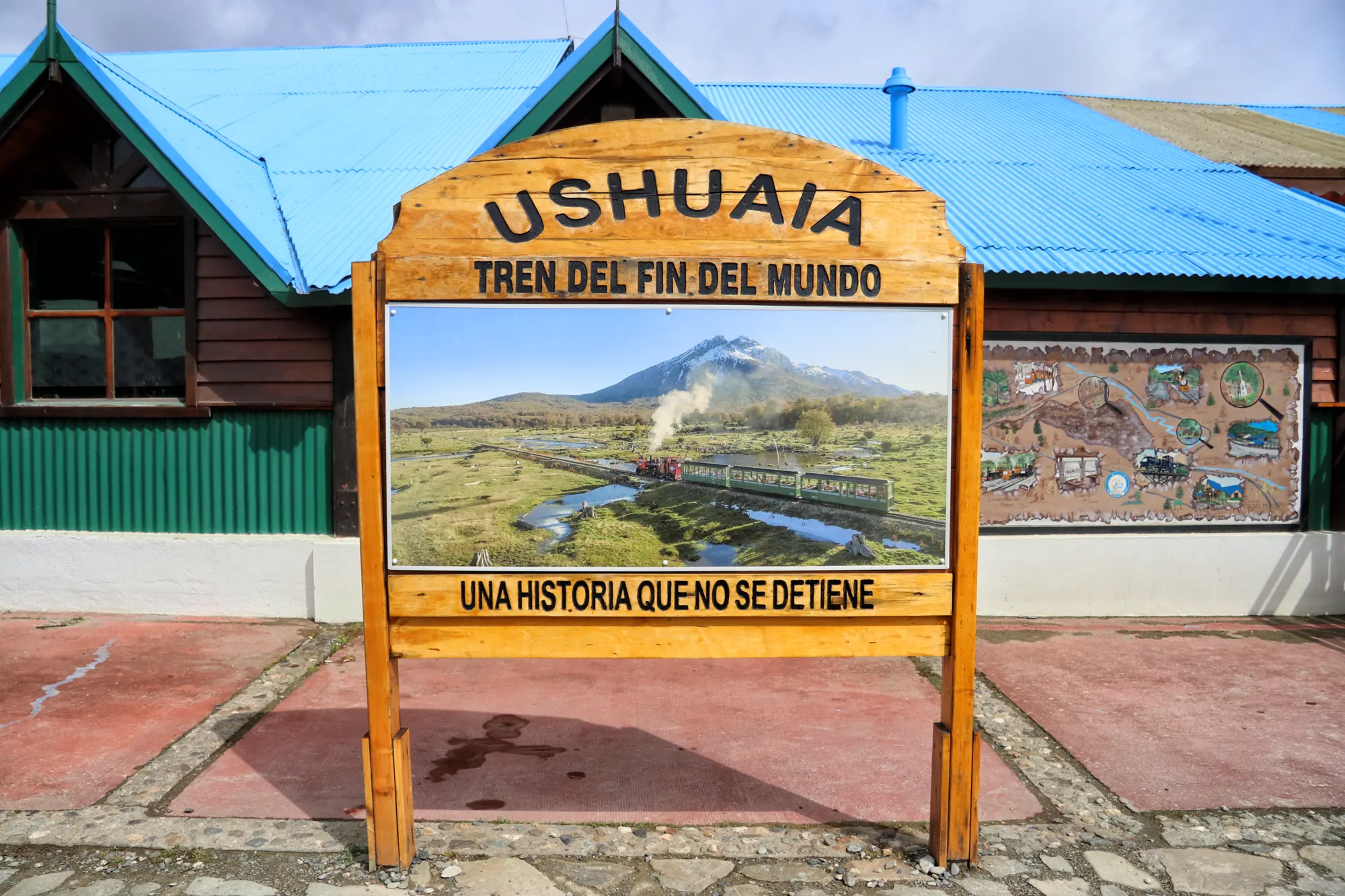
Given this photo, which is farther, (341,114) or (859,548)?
(341,114)

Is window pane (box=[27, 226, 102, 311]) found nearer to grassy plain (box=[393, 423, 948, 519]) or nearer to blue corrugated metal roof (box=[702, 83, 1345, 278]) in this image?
grassy plain (box=[393, 423, 948, 519])

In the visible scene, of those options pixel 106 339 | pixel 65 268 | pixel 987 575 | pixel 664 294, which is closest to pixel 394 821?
pixel 664 294

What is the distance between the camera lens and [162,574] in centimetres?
731

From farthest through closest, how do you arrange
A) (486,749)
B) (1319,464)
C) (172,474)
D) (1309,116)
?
(1309,116) → (1319,464) → (172,474) → (486,749)

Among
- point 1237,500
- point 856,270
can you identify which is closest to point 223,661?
point 856,270

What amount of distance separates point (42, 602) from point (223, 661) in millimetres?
2410

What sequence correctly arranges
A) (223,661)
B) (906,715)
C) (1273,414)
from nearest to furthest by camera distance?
(906,715)
(223,661)
(1273,414)

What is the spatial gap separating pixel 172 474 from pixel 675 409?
5672 mm

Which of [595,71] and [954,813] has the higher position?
[595,71]

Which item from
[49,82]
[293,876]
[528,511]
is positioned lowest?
[293,876]

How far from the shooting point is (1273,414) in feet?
25.8

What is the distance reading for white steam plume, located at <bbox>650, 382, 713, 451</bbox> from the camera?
11.9 feet

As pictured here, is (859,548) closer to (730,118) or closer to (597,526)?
(597,526)

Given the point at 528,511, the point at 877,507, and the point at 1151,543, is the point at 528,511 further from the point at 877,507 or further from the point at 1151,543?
the point at 1151,543
